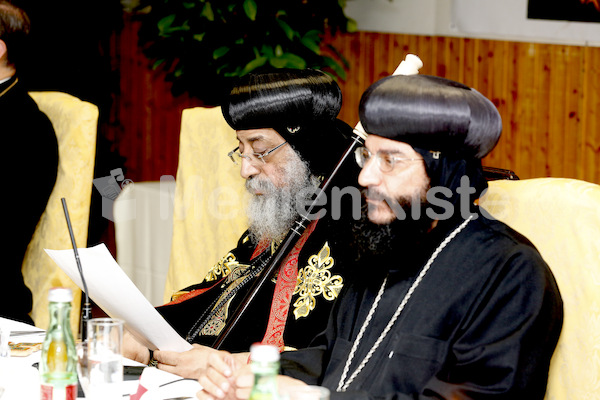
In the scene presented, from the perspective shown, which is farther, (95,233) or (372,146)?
(95,233)

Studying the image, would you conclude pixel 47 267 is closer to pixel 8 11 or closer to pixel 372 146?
pixel 8 11

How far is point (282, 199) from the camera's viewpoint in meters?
2.68

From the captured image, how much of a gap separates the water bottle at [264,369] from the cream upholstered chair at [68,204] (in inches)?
86.6

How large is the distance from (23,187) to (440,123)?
1991 mm

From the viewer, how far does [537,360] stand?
162 centimetres

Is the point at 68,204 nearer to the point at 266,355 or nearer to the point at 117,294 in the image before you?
the point at 117,294

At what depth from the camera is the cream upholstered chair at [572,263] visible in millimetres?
1748

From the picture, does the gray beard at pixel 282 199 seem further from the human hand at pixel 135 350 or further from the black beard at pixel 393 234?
the black beard at pixel 393 234

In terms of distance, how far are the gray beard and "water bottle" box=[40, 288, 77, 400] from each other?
1235mm

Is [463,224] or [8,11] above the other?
[8,11]

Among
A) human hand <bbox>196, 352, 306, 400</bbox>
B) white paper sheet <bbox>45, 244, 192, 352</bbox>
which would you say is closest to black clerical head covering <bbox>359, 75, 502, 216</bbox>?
human hand <bbox>196, 352, 306, 400</bbox>

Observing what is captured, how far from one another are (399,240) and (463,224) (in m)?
0.16

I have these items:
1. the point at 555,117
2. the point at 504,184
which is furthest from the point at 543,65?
the point at 504,184

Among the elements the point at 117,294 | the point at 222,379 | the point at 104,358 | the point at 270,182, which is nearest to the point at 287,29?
the point at 270,182
